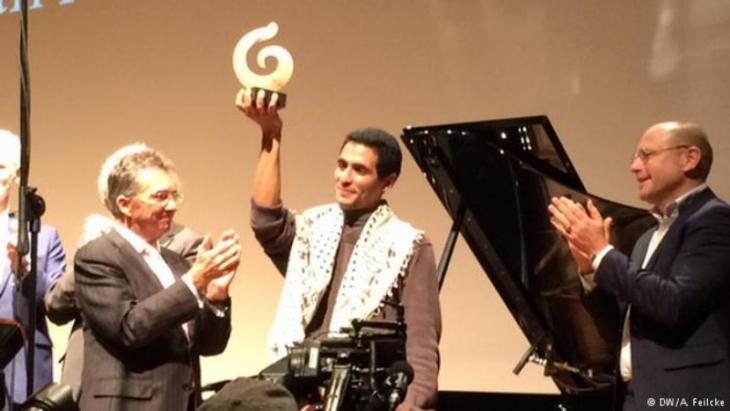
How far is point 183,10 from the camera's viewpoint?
15.5ft

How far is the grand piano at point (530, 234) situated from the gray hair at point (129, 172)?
0.64m

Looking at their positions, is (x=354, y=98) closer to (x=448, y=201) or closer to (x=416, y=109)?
(x=416, y=109)

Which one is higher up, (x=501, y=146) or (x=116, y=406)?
(x=501, y=146)

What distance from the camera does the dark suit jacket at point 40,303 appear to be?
3.46 meters

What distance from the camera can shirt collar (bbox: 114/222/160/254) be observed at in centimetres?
290

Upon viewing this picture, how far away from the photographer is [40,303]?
11.4ft

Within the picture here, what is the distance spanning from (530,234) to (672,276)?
1.78 ft

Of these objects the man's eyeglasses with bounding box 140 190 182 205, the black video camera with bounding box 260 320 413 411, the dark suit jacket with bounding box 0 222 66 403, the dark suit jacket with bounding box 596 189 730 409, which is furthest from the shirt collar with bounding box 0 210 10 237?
the dark suit jacket with bounding box 596 189 730 409

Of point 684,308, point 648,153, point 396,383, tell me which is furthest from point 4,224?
point 684,308

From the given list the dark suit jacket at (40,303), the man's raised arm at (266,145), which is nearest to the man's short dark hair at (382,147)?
the man's raised arm at (266,145)

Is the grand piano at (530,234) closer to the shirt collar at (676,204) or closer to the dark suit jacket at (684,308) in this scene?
the shirt collar at (676,204)

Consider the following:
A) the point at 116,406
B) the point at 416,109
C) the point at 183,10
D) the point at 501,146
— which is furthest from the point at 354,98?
the point at 116,406

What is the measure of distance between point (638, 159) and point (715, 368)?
1.86 ft

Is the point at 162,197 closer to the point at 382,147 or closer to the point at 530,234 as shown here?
the point at 382,147
